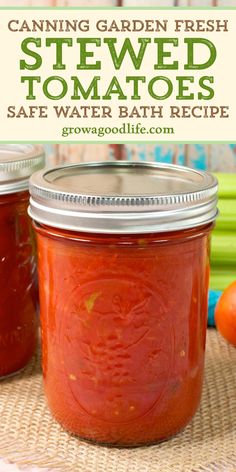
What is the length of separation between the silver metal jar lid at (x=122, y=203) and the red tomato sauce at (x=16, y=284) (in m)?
0.10

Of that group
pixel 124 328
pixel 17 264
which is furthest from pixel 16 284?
pixel 124 328

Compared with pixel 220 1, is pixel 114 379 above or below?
below

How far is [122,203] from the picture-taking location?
3.33ft

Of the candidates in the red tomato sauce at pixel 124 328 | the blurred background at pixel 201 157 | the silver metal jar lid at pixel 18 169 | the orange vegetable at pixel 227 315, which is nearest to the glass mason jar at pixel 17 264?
the silver metal jar lid at pixel 18 169

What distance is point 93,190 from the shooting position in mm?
1093

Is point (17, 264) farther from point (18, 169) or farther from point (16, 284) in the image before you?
point (18, 169)

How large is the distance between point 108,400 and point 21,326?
0.29 metres

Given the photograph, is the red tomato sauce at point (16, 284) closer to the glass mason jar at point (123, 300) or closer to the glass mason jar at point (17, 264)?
the glass mason jar at point (17, 264)

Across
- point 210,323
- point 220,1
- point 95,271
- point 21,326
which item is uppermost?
point 220,1

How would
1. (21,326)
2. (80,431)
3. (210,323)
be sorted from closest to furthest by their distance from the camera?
(80,431), (21,326), (210,323)

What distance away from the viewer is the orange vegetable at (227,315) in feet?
4.57

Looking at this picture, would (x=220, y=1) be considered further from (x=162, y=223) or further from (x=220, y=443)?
(x=220, y=443)

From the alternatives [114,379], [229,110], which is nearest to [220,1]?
[229,110]

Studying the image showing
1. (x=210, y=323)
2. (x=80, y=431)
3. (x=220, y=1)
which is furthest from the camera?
→ (x=220, y=1)
